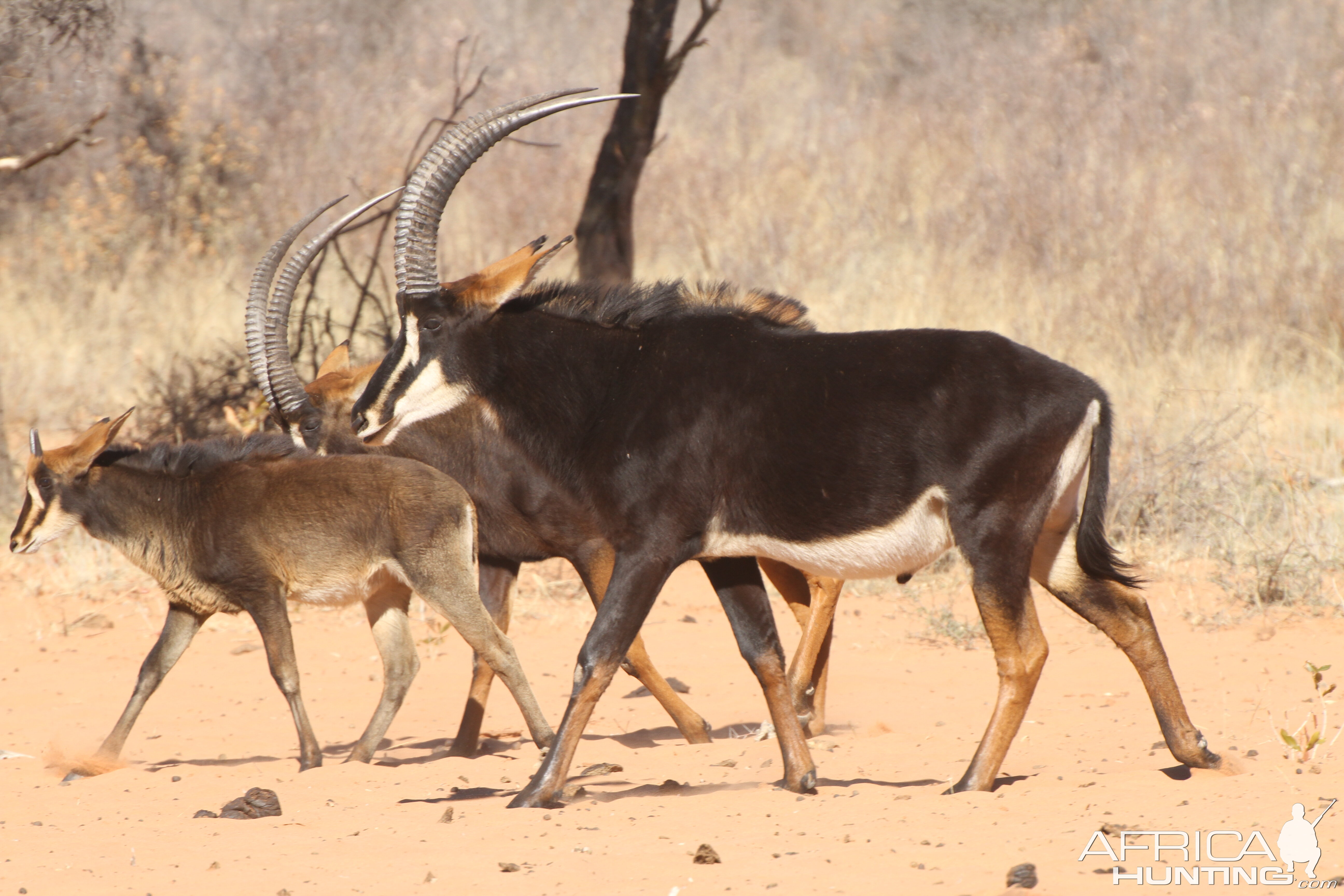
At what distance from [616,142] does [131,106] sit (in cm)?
814

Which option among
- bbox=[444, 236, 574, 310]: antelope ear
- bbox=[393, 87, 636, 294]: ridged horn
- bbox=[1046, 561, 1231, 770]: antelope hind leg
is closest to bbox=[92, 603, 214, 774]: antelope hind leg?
bbox=[393, 87, 636, 294]: ridged horn

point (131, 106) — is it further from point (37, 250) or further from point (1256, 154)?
point (1256, 154)

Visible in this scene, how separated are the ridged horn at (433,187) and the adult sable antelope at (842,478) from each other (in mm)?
904

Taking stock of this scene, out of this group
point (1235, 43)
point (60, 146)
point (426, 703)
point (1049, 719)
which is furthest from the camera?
point (1235, 43)

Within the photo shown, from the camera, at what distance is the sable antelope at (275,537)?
678 centimetres

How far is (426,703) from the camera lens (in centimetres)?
848

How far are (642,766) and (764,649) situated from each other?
101cm

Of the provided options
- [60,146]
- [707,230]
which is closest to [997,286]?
[707,230]

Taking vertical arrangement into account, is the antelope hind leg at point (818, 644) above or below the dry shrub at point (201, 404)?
below

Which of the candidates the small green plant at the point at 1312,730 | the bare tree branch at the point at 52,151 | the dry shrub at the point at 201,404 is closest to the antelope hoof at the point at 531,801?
the small green plant at the point at 1312,730

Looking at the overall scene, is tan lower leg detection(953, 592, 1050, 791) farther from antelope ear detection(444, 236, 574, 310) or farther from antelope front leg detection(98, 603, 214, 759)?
antelope front leg detection(98, 603, 214, 759)

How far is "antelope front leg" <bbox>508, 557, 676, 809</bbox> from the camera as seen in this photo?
18.0 ft

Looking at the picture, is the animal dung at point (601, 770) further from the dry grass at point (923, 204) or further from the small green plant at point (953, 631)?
the dry grass at point (923, 204)

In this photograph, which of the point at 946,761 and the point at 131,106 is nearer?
the point at 946,761
